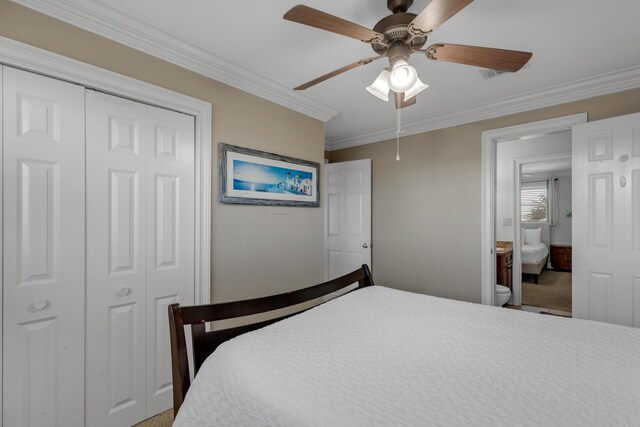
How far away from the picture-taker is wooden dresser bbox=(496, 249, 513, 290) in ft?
13.4

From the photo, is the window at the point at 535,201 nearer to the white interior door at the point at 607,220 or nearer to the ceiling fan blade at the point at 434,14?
the white interior door at the point at 607,220

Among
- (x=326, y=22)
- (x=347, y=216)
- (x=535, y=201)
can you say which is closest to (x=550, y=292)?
(x=535, y=201)

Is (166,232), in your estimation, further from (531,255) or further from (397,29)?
(531,255)

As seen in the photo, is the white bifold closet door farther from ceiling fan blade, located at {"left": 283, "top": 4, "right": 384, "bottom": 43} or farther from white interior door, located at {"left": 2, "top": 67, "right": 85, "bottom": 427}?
ceiling fan blade, located at {"left": 283, "top": 4, "right": 384, "bottom": 43}

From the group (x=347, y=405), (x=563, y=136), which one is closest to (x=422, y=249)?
(x=563, y=136)

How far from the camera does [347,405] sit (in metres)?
0.84

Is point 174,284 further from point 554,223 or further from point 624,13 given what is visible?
point 554,223

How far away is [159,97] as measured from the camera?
6.25 feet

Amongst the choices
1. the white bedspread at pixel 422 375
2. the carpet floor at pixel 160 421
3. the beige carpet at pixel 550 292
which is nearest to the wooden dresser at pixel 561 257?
the beige carpet at pixel 550 292

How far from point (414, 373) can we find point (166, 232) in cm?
171

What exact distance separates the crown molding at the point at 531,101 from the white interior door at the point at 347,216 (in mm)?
586

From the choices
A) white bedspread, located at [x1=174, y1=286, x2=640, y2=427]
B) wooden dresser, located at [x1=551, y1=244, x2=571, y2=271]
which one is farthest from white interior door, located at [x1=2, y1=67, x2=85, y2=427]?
wooden dresser, located at [x1=551, y1=244, x2=571, y2=271]

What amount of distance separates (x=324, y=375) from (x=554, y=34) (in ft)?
7.93

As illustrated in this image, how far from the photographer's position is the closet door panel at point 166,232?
1.90 m
